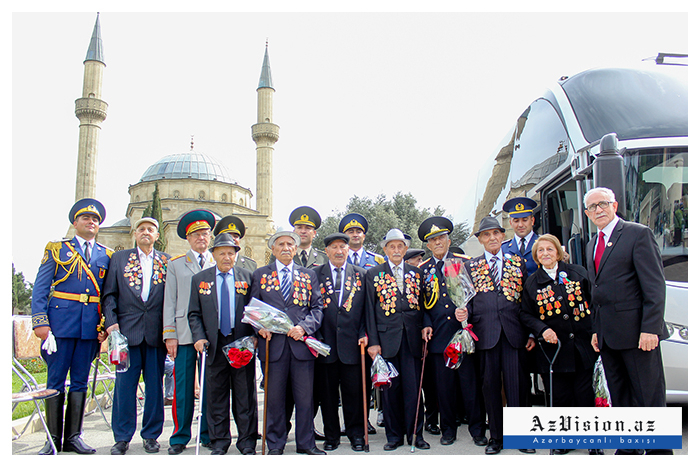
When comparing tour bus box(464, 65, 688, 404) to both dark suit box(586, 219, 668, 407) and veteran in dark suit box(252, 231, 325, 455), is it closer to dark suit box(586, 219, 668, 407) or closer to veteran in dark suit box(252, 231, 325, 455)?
dark suit box(586, 219, 668, 407)

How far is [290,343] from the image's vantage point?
461 centimetres

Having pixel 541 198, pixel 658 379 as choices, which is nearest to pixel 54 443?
pixel 658 379

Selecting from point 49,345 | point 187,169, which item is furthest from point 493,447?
point 187,169

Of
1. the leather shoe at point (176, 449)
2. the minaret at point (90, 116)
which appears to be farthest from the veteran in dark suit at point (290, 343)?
the minaret at point (90, 116)

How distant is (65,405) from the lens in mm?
4883

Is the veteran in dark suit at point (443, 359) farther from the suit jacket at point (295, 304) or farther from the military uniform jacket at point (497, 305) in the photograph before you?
the suit jacket at point (295, 304)

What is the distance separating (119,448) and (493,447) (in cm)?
334

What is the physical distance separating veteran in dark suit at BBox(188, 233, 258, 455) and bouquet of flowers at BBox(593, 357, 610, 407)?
2.97m

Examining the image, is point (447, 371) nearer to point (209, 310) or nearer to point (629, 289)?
point (629, 289)

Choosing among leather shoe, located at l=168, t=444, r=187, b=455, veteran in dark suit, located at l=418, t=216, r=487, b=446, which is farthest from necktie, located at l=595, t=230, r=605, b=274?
leather shoe, located at l=168, t=444, r=187, b=455

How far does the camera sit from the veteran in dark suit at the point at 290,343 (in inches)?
178

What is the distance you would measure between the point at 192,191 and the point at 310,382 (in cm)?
5209

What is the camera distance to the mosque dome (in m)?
55.2

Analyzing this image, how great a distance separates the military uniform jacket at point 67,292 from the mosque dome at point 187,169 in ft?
171
